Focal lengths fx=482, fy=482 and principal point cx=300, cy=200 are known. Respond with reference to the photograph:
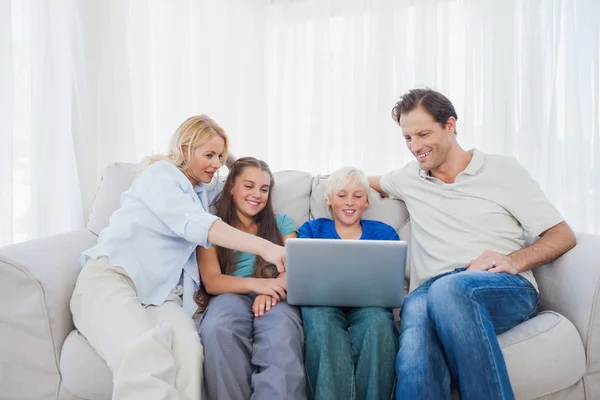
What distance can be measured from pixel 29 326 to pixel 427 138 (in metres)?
1.33

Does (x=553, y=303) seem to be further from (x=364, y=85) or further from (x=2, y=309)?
(x=364, y=85)

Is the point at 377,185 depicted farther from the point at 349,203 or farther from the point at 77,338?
the point at 77,338

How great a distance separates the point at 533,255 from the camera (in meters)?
1.49

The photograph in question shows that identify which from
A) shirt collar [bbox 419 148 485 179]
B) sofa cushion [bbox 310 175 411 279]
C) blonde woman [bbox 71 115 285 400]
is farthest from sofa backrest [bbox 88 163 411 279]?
shirt collar [bbox 419 148 485 179]

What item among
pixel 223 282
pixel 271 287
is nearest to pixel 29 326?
pixel 223 282

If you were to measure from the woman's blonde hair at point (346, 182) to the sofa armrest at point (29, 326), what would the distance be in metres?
0.95

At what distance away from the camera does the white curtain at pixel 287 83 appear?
1860mm

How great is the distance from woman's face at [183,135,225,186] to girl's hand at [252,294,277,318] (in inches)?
18.9

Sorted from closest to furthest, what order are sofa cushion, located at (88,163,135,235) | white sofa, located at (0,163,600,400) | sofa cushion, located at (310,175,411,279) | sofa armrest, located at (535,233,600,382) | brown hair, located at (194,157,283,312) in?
1. white sofa, located at (0,163,600,400)
2. sofa armrest, located at (535,233,600,382)
3. brown hair, located at (194,157,283,312)
4. sofa cushion, located at (88,163,135,235)
5. sofa cushion, located at (310,175,411,279)

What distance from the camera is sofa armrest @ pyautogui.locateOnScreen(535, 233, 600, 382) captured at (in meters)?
1.35

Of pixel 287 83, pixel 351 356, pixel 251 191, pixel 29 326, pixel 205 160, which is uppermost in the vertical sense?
pixel 287 83

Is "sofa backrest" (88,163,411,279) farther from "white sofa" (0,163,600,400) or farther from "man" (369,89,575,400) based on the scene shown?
"white sofa" (0,163,600,400)

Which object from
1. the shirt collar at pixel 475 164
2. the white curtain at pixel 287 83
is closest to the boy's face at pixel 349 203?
the shirt collar at pixel 475 164

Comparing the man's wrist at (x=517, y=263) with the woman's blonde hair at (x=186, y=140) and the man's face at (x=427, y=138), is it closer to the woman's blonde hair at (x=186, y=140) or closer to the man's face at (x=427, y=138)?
the man's face at (x=427, y=138)
